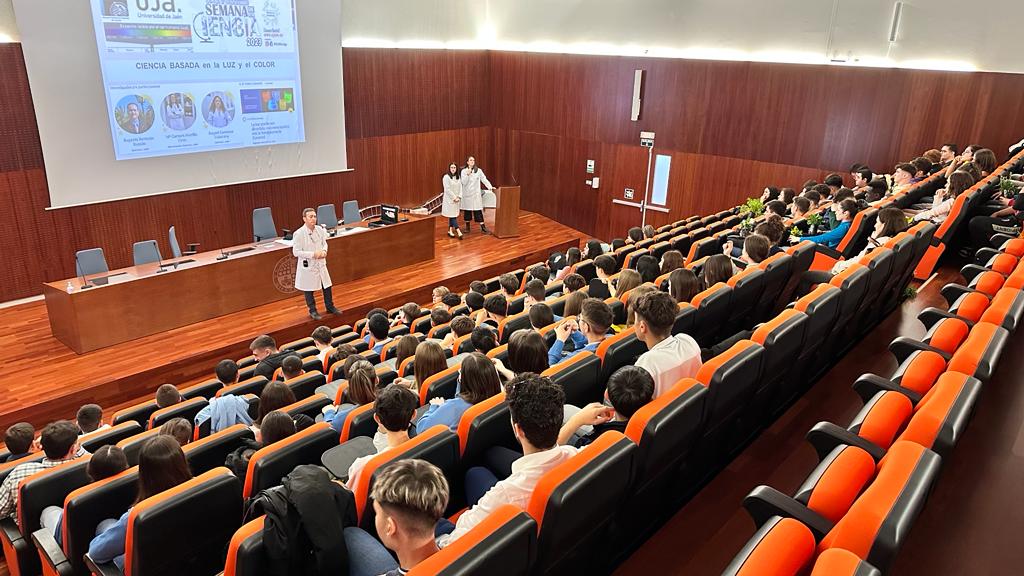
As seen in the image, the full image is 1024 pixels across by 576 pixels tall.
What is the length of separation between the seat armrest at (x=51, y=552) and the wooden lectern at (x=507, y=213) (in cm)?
780

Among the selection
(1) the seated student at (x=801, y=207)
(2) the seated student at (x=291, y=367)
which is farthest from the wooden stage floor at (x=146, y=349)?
(1) the seated student at (x=801, y=207)

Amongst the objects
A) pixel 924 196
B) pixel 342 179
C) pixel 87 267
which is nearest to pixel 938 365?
pixel 924 196

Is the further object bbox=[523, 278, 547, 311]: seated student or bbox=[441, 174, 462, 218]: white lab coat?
bbox=[441, 174, 462, 218]: white lab coat

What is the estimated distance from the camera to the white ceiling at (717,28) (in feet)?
23.1

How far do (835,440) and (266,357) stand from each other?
4124 mm

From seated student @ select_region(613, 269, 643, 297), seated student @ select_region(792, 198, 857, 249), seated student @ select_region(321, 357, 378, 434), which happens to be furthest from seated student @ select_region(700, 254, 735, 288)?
seated student @ select_region(321, 357, 378, 434)

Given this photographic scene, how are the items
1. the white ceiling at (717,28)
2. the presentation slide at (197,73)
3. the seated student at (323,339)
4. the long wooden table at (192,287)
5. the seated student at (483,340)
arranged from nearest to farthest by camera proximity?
the seated student at (483,340) → the seated student at (323,339) → the long wooden table at (192,287) → the white ceiling at (717,28) → the presentation slide at (197,73)

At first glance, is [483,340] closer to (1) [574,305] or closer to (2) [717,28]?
(1) [574,305]

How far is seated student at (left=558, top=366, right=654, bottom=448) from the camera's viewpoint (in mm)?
2324

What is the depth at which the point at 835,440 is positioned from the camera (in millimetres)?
1967

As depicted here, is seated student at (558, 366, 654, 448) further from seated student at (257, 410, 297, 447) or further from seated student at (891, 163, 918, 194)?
seated student at (891, 163, 918, 194)

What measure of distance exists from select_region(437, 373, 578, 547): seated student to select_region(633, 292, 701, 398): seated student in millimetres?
694

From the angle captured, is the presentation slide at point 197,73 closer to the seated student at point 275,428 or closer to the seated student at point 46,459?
the seated student at point 46,459

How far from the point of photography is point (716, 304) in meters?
3.39
